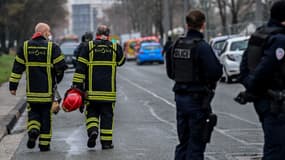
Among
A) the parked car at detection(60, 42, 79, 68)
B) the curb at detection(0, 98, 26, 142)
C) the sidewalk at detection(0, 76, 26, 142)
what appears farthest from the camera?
the parked car at detection(60, 42, 79, 68)

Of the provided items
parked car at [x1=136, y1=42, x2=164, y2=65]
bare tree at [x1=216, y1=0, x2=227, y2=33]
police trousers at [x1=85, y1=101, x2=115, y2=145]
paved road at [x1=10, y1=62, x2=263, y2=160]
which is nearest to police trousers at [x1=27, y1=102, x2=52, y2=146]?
paved road at [x1=10, y1=62, x2=263, y2=160]

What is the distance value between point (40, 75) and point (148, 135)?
8.83 ft

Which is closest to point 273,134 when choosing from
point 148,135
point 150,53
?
point 148,135

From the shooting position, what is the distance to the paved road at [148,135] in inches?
436

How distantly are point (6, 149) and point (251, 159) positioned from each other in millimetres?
3977

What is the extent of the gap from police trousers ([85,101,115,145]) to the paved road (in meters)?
0.29

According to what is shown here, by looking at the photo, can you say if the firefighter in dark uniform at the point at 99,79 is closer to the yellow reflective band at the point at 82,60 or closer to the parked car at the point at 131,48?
the yellow reflective band at the point at 82,60

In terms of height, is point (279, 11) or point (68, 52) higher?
point (279, 11)

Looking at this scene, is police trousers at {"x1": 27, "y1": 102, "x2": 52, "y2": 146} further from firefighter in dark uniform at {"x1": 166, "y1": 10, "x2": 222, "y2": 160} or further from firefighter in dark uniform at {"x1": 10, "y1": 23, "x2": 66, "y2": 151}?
firefighter in dark uniform at {"x1": 166, "y1": 10, "x2": 222, "y2": 160}

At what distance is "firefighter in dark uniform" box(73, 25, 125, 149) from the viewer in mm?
11203

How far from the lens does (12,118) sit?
637 inches

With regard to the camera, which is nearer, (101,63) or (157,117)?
(101,63)

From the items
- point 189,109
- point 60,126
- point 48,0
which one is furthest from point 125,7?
point 189,109

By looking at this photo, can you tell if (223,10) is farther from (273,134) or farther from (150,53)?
(273,134)
